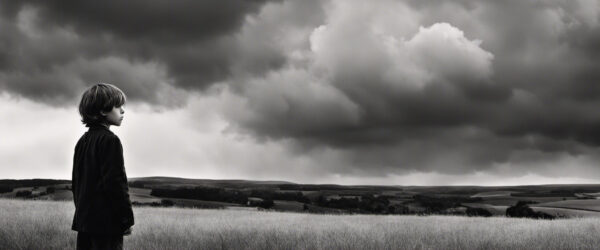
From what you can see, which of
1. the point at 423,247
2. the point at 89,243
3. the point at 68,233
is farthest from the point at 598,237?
the point at 68,233

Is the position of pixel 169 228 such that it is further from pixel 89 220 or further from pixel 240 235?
pixel 89 220

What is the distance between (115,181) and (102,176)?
14cm

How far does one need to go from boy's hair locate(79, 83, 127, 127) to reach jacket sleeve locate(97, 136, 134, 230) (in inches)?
10.7

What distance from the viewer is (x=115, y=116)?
4.27 m

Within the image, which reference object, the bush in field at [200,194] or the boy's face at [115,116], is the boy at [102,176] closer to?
the boy's face at [115,116]

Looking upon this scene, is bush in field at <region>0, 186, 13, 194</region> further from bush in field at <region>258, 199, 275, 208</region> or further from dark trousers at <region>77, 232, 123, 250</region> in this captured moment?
dark trousers at <region>77, 232, 123, 250</region>

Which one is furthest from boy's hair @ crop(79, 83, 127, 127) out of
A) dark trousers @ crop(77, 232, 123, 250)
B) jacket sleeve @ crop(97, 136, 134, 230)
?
dark trousers @ crop(77, 232, 123, 250)

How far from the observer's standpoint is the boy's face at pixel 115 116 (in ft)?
13.9

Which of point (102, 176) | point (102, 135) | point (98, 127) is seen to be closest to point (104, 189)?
point (102, 176)

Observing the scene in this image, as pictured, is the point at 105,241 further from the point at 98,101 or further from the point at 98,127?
the point at 98,101

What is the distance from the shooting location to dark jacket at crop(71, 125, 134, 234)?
407 cm

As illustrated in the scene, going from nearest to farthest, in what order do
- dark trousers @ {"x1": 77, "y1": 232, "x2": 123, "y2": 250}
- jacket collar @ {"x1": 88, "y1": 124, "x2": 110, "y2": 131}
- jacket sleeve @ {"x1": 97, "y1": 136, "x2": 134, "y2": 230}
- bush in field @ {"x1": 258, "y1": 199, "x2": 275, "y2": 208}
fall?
jacket sleeve @ {"x1": 97, "y1": 136, "x2": 134, "y2": 230}, dark trousers @ {"x1": 77, "y1": 232, "x2": 123, "y2": 250}, jacket collar @ {"x1": 88, "y1": 124, "x2": 110, "y2": 131}, bush in field @ {"x1": 258, "y1": 199, "x2": 275, "y2": 208}

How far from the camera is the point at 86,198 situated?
4.18 metres

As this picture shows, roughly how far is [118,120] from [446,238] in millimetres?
7473
